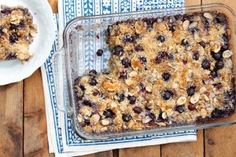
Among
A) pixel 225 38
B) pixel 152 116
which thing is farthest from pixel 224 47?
pixel 152 116

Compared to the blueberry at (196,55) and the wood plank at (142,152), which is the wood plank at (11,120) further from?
the blueberry at (196,55)

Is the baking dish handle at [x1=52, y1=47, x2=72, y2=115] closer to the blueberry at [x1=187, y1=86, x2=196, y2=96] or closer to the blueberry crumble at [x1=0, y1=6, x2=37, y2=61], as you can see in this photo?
the blueberry crumble at [x1=0, y1=6, x2=37, y2=61]

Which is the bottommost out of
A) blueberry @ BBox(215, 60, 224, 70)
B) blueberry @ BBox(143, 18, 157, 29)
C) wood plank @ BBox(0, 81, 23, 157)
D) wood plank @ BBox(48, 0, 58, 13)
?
wood plank @ BBox(0, 81, 23, 157)

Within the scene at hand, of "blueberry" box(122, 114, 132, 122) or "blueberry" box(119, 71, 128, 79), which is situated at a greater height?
"blueberry" box(119, 71, 128, 79)

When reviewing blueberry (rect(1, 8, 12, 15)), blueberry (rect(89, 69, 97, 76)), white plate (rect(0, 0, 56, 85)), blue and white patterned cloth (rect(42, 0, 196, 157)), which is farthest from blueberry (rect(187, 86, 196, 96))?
blueberry (rect(1, 8, 12, 15))

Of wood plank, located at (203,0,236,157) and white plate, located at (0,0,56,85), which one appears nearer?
white plate, located at (0,0,56,85)

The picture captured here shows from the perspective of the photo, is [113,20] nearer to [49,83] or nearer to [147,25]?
[147,25]

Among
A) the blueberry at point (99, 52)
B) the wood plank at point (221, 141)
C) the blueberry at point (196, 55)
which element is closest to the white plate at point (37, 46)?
the blueberry at point (99, 52)
